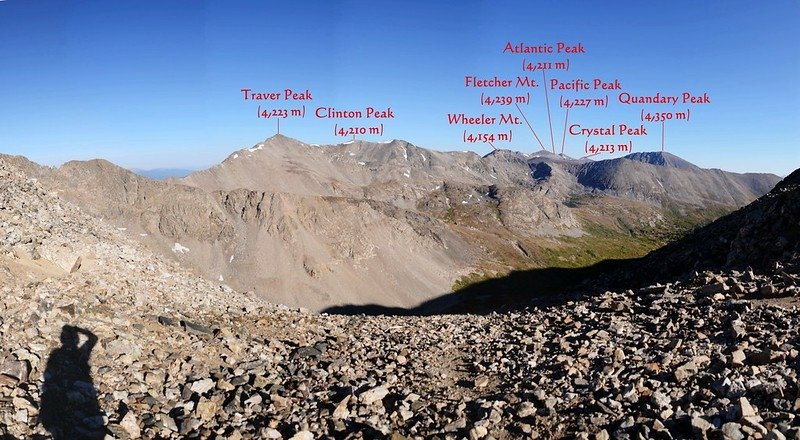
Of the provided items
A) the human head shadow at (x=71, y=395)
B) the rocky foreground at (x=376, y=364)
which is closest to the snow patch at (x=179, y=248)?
the rocky foreground at (x=376, y=364)

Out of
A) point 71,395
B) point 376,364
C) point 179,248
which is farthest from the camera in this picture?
point 179,248

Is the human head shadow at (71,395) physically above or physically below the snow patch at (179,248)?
below

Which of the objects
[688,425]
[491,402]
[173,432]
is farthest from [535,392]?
[173,432]

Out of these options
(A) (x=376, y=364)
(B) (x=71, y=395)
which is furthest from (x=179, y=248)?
(B) (x=71, y=395)

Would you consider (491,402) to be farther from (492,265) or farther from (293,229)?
(492,265)

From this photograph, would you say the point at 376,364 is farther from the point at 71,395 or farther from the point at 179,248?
the point at 179,248

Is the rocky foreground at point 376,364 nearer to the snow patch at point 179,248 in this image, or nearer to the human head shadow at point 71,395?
the human head shadow at point 71,395
